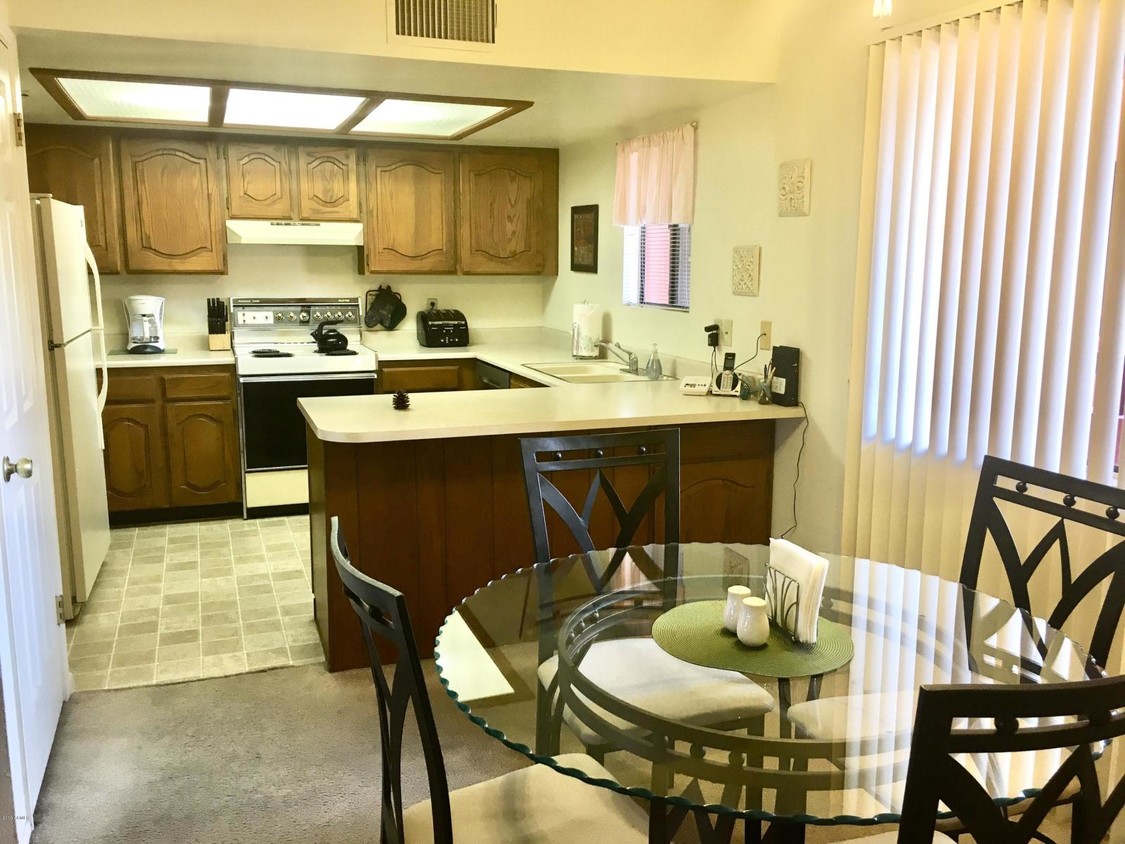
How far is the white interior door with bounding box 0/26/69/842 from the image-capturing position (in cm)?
220

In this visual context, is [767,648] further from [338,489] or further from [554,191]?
[554,191]

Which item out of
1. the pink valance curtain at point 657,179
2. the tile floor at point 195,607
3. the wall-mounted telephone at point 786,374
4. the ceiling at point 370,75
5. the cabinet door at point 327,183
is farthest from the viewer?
the cabinet door at point 327,183

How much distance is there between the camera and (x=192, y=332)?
18.0ft

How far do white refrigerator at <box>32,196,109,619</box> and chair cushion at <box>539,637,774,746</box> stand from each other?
95.3 inches

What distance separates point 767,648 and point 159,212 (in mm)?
4496

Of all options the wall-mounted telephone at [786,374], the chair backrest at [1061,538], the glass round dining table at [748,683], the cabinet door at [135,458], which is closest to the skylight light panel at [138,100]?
the cabinet door at [135,458]

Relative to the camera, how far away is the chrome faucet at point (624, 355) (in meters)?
4.61

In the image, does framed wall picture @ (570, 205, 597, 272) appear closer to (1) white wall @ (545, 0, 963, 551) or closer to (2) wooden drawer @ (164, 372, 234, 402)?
(1) white wall @ (545, 0, 963, 551)

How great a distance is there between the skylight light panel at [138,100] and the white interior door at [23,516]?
3.03ft

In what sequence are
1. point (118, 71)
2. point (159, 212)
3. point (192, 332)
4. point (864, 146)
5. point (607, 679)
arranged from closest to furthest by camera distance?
point (607, 679) < point (864, 146) < point (118, 71) < point (159, 212) < point (192, 332)

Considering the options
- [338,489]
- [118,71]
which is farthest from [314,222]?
[338,489]

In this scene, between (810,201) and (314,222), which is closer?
(810,201)

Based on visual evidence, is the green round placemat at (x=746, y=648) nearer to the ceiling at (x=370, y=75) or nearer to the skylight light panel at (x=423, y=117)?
the ceiling at (x=370, y=75)

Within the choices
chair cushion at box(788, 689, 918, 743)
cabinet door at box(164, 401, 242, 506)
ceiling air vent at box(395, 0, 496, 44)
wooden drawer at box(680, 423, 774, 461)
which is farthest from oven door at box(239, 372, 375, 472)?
chair cushion at box(788, 689, 918, 743)
